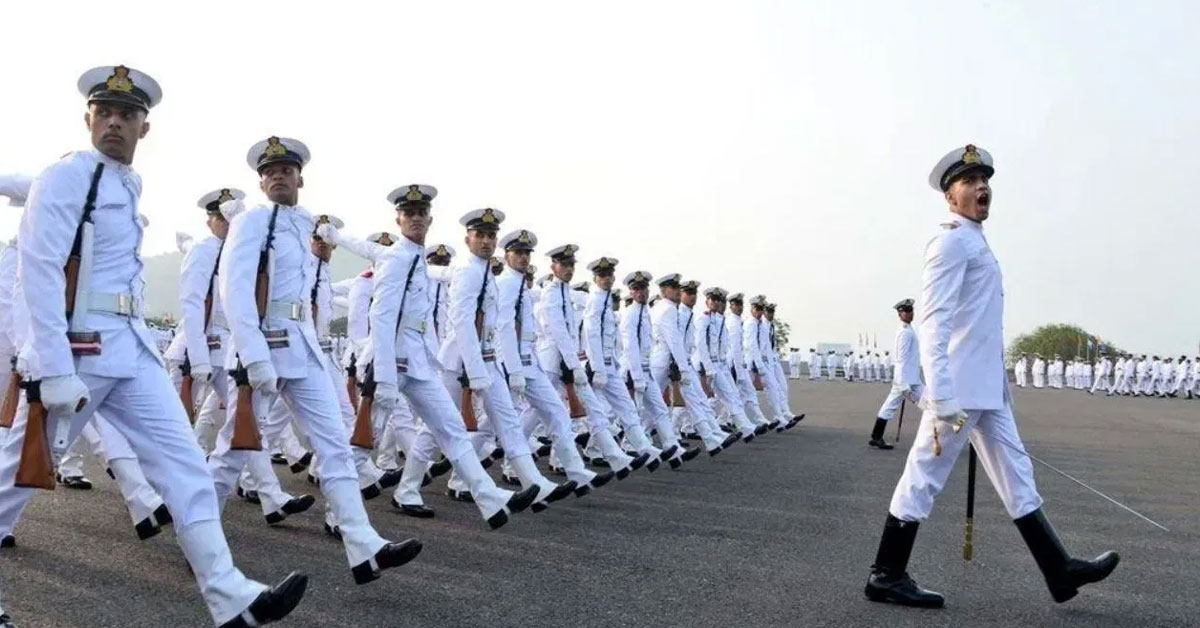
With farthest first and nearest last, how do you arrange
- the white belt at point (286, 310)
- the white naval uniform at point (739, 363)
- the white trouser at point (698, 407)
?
1. the white naval uniform at point (739, 363)
2. the white trouser at point (698, 407)
3. the white belt at point (286, 310)

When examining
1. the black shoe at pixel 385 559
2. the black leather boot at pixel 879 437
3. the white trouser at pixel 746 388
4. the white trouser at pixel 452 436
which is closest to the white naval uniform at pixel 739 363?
the white trouser at pixel 746 388

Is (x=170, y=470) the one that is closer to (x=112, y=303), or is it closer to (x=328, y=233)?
(x=112, y=303)

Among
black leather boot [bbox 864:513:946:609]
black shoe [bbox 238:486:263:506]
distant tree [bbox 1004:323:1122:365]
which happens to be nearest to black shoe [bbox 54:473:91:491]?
black shoe [bbox 238:486:263:506]

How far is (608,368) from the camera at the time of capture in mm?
11172

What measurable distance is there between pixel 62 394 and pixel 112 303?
51cm

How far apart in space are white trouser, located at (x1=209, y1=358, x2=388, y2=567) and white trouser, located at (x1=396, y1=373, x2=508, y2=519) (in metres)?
1.21

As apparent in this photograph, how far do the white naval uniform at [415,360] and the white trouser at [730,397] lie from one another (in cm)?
762

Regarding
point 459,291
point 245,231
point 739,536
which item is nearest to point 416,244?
point 459,291

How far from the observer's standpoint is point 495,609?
4.79m

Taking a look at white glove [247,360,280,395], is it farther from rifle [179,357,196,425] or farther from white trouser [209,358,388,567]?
rifle [179,357,196,425]

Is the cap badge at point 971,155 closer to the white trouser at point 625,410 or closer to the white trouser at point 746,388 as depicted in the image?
the white trouser at point 625,410

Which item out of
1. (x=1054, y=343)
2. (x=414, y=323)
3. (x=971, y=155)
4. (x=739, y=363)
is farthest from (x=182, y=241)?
(x=1054, y=343)

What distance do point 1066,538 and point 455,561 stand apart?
4.34 m

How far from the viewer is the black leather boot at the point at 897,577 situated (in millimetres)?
5020
